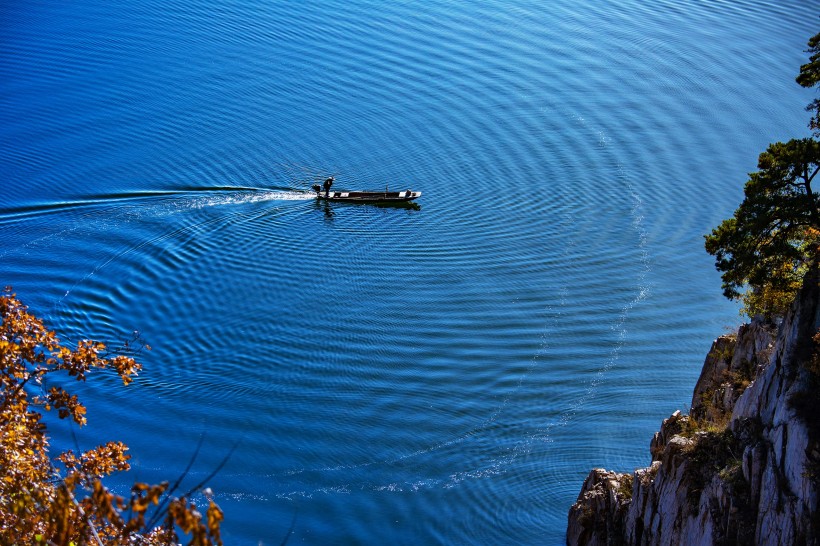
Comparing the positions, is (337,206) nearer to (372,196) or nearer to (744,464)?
(372,196)

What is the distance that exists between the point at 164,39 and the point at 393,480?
145 feet

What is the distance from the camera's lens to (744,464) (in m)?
19.2

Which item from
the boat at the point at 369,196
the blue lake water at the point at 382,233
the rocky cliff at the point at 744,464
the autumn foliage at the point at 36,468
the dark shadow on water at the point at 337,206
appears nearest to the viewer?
the autumn foliage at the point at 36,468

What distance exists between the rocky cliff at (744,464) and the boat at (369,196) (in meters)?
22.5

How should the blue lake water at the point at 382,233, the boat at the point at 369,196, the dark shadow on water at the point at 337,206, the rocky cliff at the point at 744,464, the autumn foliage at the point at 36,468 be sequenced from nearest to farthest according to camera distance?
the autumn foliage at the point at 36,468 < the rocky cliff at the point at 744,464 < the blue lake water at the point at 382,233 < the dark shadow on water at the point at 337,206 < the boat at the point at 369,196

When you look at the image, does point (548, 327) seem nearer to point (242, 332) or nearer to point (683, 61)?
point (242, 332)

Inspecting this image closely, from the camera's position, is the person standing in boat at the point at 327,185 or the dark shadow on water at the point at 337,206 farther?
the person standing in boat at the point at 327,185

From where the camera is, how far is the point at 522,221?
4300 cm

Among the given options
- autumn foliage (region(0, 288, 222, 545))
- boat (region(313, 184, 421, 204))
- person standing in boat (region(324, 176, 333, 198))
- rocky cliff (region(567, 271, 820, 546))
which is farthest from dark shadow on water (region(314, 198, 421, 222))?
autumn foliage (region(0, 288, 222, 545))

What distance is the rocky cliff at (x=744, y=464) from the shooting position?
711 inches

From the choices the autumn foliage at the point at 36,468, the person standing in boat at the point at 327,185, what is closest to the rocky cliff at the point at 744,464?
the autumn foliage at the point at 36,468

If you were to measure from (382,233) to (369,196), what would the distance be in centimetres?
310

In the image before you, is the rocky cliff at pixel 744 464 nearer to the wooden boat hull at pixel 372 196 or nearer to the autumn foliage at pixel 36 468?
the autumn foliage at pixel 36 468

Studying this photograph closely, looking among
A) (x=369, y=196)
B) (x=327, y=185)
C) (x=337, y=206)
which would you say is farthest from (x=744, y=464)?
(x=327, y=185)
